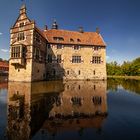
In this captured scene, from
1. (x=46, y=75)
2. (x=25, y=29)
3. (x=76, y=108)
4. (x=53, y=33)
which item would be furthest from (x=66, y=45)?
(x=76, y=108)

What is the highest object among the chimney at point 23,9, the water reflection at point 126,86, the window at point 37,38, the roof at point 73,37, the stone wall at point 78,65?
the chimney at point 23,9

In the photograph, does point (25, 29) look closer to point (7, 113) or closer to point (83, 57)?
point (83, 57)

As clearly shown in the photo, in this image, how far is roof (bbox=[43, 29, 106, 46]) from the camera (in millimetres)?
44572

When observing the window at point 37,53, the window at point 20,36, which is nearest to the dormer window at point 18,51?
the window at point 37,53

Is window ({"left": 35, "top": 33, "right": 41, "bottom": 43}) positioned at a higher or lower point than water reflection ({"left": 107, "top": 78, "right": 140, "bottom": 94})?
higher

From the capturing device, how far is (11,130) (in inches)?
299

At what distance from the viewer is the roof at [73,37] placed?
44.6 m

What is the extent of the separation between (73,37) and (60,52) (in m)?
6.25

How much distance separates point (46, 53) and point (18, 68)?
10.8m

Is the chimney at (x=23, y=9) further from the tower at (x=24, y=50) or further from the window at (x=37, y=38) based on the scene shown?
the window at (x=37, y=38)

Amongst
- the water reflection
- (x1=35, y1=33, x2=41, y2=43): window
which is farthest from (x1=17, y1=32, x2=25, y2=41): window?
the water reflection

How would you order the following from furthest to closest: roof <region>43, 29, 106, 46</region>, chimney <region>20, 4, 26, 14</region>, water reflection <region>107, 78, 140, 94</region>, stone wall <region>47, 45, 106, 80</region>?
roof <region>43, 29, 106, 46</region> → stone wall <region>47, 45, 106, 80</region> → chimney <region>20, 4, 26, 14</region> → water reflection <region>107, 78, 140, 94</region>

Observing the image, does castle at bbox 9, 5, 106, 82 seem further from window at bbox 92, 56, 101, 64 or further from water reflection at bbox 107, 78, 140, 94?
water reflection at bbox 107, 78, 140, 94

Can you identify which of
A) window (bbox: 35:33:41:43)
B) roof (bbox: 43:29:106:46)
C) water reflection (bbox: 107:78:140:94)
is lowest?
water reflection (bbox: 107:78:140:94)
